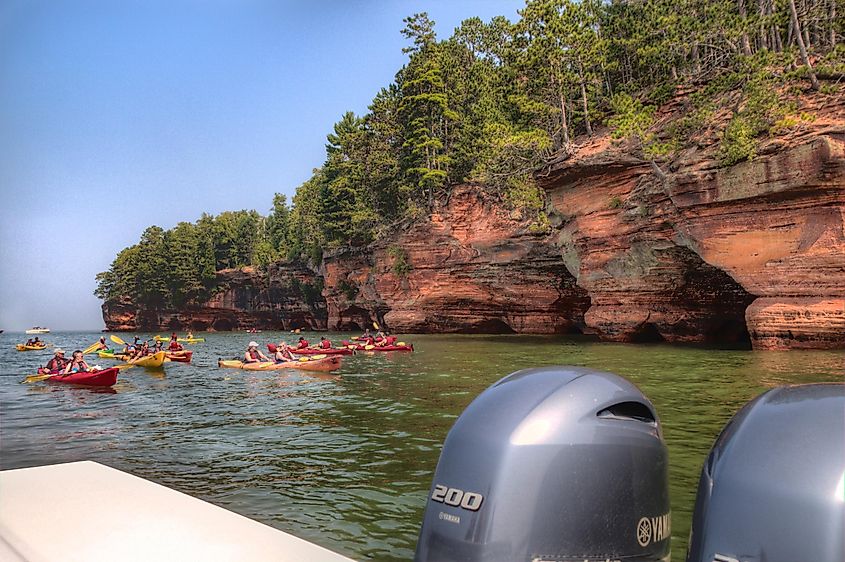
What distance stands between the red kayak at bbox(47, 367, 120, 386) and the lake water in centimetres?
34

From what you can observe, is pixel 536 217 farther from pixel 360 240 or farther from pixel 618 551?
pixel 618 551

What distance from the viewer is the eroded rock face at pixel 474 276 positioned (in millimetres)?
31500

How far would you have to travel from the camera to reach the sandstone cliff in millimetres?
16672

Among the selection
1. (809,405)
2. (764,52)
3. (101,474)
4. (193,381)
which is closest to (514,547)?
(809,405)

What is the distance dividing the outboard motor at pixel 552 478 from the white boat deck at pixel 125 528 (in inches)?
15.6

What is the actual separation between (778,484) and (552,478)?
0.58 m

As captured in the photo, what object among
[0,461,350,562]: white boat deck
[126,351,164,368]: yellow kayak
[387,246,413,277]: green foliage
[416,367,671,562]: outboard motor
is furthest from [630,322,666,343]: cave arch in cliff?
[0,461,350,562]: white boat deck

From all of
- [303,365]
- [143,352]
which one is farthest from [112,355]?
[303,365]

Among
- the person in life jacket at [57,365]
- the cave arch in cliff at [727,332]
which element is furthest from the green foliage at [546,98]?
the person in life jacket at [57,365]

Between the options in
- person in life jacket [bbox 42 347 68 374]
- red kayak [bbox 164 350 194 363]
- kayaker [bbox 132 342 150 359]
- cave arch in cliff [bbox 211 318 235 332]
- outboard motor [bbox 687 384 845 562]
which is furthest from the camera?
cave arch in cliff [bbox 211 318 235 332]

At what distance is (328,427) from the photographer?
8.71 m

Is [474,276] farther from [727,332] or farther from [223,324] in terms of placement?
[223,324]

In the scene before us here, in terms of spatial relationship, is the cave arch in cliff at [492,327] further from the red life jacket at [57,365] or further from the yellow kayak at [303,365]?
the red life jacket at [57,365]

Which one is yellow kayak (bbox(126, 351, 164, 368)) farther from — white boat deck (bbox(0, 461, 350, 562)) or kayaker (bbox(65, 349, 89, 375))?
white boat deck (bbox(0, 461, 350, 562))
